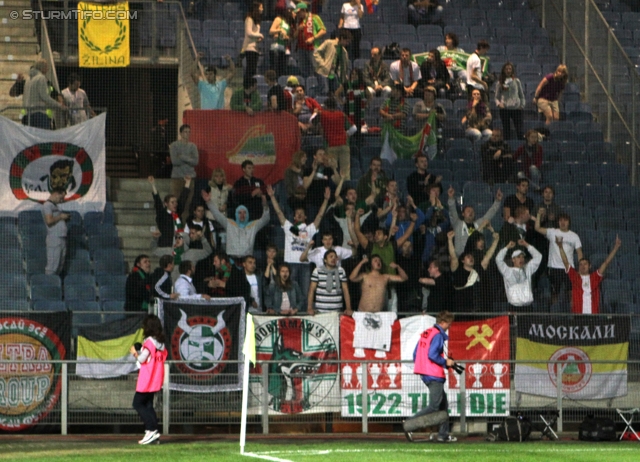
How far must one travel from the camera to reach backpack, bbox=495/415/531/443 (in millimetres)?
16594

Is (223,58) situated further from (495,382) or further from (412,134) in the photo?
(495,382)

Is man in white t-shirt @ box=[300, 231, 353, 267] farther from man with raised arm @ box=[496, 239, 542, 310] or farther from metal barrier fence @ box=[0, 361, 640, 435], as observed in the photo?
man with raised arm @ box=[496, 239, 542, 310]

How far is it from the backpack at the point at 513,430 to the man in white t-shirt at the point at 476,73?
8.74 metres

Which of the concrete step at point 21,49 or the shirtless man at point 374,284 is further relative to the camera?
the concrete step at point 21,49

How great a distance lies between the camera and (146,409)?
15789 mm

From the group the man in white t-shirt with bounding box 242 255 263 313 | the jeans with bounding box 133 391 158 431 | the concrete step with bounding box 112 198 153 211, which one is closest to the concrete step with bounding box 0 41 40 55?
the concrete step with bounding box 112 198 153 211

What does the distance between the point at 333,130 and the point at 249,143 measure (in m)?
1.60

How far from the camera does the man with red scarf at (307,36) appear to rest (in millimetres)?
23891

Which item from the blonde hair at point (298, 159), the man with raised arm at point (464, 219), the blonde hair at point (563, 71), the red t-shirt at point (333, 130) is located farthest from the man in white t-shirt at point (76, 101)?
the blonde hair at point (563, 71)

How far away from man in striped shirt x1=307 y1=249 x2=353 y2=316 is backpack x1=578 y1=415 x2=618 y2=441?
4.10 metres

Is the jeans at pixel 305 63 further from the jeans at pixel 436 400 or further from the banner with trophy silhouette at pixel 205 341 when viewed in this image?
the jeans at pixel 436 400

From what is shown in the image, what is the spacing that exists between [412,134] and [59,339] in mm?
8175

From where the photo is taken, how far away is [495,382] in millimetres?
18469

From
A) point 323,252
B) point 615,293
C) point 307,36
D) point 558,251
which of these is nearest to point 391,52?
point 307,36
